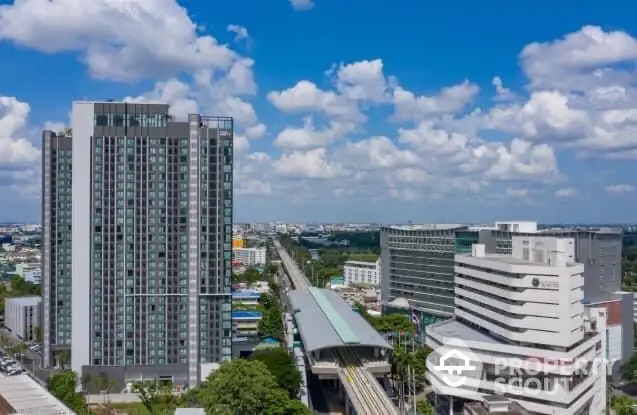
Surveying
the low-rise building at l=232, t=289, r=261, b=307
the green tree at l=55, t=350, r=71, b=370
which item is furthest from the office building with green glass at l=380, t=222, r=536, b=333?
the green tree at l=55, t=350, r=71, b=370

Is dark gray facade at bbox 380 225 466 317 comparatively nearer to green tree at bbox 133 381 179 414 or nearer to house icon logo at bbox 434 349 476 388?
house icon logo at bbox 434 349 476 388

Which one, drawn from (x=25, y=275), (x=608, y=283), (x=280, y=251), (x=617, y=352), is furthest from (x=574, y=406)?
(x=280, y=251)

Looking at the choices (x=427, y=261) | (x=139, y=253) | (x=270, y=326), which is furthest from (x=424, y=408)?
(x=270, y=326)

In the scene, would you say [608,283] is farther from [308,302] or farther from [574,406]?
[308,302]

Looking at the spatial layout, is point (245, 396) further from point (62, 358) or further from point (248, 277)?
point (248, 277)

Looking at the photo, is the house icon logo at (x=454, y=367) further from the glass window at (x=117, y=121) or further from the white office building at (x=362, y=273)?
the white office building at (x=362, y=273)

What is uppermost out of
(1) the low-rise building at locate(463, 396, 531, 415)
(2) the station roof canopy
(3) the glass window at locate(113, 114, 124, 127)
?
(3) the glass window at locate(113, 114, 124, 127)

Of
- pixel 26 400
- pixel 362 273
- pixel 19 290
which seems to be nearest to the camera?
pixel 26 400
